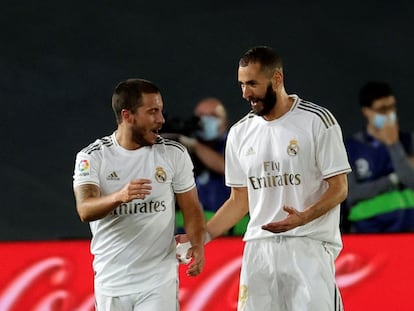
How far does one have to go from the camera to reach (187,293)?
639 centimetres

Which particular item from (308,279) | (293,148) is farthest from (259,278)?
(293,148)

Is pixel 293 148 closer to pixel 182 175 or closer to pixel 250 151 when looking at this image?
pixel 250 151

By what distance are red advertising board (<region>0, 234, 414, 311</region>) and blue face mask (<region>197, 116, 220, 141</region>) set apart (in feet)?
2.10

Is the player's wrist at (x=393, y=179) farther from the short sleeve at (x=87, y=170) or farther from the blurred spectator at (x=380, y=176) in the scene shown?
the short sleeve at (x=87, y=170)

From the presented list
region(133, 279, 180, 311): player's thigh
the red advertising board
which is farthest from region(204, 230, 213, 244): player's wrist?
the red advertising board

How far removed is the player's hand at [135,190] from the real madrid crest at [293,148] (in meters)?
0.62

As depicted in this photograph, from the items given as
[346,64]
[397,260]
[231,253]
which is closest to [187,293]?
[231,253]

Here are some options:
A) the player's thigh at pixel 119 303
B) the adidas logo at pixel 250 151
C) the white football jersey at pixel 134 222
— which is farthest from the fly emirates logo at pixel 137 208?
the adidas logo at pixel 250 151

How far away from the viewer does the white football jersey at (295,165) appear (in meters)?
4.64

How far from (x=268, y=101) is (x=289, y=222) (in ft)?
1.73

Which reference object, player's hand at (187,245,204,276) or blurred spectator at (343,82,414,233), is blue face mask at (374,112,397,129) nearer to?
blurred spectator at (343,82,414,233)

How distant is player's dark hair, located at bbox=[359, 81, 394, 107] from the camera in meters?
6.72

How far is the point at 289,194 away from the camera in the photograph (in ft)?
15.3

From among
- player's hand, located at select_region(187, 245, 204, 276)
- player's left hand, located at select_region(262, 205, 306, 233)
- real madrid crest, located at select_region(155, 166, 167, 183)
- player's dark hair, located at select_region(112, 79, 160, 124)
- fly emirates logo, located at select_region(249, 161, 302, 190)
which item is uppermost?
player's dark hair, located at select_region(112, 79, 160, 124)
